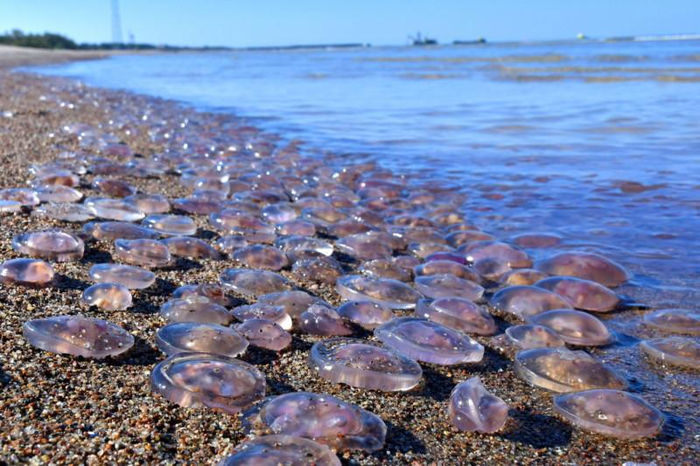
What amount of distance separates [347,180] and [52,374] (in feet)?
10.2

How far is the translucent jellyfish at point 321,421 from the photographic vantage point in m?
1.32

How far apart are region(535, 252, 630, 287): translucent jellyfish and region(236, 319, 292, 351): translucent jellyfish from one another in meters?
1.39

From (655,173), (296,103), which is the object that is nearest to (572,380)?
(655,173)

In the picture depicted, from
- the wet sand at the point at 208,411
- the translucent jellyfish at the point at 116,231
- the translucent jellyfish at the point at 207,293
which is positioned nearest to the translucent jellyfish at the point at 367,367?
the wet sand at the point at 208,411

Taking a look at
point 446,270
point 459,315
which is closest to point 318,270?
point 446,270

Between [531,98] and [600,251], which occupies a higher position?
[531,98]

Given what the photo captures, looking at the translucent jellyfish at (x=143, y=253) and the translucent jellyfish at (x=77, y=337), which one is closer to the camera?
the translucent jellyfish at (x=77, y=337)

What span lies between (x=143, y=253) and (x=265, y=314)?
0.73 meters

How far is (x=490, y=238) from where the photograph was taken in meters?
3.17

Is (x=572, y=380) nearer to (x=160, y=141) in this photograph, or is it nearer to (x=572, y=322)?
(x=572, y=322)

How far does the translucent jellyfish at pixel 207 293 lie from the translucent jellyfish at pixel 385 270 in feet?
2.20

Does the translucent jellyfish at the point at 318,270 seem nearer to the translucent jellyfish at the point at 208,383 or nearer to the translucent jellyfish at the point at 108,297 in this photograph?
the translucent jellyfish at the point at 108,297

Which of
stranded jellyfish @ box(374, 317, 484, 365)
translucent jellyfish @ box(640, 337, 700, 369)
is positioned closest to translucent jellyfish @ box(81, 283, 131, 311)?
stranded jellyfish @ box(374, 317, 484, 365)

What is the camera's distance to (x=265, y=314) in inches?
75.2
